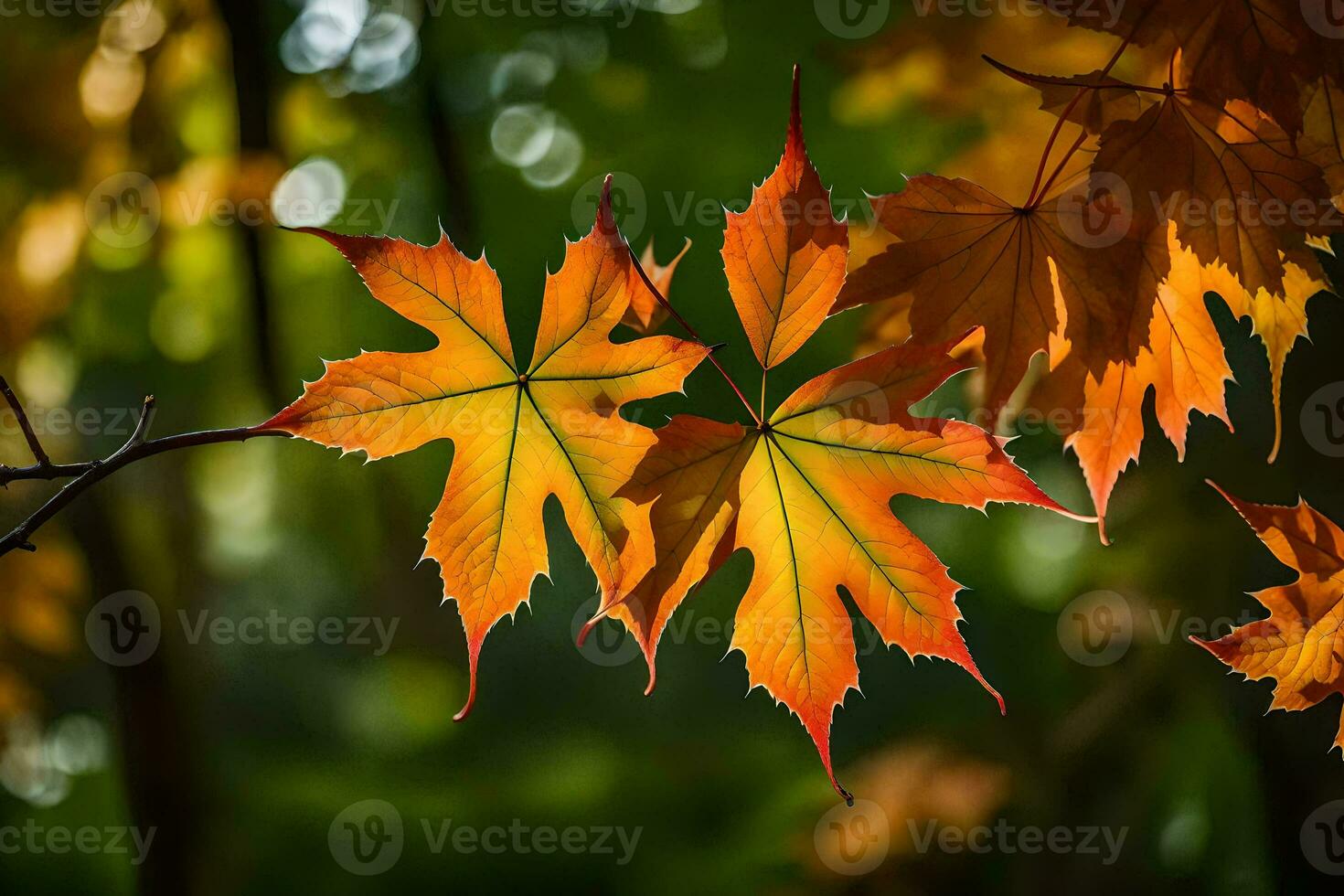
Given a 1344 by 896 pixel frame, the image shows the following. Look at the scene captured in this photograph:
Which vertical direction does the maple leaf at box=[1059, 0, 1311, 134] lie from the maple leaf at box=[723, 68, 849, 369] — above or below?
Result: above

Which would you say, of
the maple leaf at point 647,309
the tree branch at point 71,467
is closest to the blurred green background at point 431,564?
the maple leaf at point 647,309

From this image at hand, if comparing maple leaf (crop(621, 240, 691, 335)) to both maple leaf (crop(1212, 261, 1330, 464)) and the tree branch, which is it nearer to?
the tree branch

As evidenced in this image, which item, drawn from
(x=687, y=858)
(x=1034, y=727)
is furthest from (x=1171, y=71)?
(x=687, y=858)

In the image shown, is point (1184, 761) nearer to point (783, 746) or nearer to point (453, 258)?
point (783, 746)

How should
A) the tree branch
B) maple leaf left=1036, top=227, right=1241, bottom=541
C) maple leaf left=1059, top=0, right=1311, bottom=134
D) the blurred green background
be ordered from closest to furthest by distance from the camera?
the tree branch, maple leaf left=1059, top=0, right=1311, bottom=134, maple leaf left=1036, top=227, right=1241, bottom=541, the blurred green background

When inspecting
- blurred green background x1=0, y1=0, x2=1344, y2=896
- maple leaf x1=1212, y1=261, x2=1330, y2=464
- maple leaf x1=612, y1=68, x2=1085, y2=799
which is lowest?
blurred green background x1=0, y1=0, x2=1344, y2=896

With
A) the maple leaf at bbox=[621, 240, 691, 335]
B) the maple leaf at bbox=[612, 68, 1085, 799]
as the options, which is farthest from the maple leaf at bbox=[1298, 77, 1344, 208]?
the maple leaf at bbox=[621, 240, 691, 335]

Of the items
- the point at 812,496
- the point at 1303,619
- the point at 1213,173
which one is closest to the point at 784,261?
the point at 812,496

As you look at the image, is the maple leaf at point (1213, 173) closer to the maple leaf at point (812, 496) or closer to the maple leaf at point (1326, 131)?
the maple leaf at point (1326, 131)
